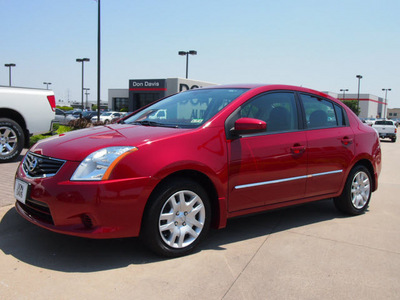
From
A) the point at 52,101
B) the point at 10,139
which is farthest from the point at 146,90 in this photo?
the point at 10,139

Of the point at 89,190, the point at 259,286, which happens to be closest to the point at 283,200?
the point at 259,286

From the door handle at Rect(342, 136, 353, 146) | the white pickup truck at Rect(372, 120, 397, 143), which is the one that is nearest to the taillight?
the door handle at Rect(342, 136, 353, 146)

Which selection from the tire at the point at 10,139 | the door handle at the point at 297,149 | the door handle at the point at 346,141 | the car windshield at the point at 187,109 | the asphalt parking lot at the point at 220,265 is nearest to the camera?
the asphalt parking lot at the point at 220,265

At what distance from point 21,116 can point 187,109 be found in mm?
5235

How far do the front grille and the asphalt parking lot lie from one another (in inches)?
29.6

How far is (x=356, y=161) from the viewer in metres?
5.01

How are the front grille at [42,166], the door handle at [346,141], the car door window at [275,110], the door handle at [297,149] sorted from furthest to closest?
the door handle at [346,141] → the door handle at [297,149] → the car door window at [275,110] → the front grille at [42,166]

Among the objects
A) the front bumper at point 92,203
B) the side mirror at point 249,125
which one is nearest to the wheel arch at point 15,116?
the front bumper at point 92,203

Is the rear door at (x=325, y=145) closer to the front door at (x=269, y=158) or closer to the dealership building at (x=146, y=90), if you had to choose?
the front door at (x=269, y=158)

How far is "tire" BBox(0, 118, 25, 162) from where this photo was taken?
25.0 ft

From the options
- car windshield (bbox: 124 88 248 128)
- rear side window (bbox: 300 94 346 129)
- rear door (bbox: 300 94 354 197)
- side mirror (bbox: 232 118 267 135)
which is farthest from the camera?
rear side window (bbox: 300 94 346 129)

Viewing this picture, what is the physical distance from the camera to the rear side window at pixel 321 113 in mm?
4602

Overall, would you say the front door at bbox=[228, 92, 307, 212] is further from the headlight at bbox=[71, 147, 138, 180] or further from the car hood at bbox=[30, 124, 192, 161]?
the headlight at bbox=[71, 147, 138, 180]

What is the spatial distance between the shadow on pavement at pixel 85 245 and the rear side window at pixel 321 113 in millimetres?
1298
